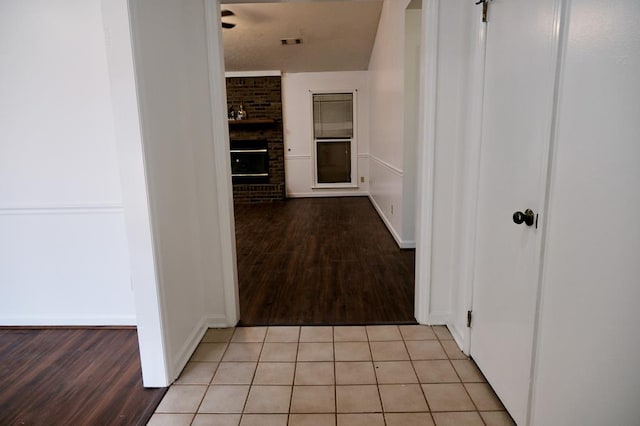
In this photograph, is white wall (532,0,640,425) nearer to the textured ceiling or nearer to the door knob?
the door knob

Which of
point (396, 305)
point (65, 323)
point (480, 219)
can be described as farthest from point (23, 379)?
point (480, 219)

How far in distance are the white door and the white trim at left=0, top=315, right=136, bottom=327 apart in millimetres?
2172

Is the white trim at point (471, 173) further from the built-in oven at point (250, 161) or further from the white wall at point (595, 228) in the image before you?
the built-in oven at point (250, 161)

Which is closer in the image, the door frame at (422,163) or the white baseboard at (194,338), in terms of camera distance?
the white baseboard at (194,338)

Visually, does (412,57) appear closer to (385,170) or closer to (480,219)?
(385,170)

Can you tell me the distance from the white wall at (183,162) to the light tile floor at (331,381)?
21 cm

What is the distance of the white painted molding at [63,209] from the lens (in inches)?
99.4

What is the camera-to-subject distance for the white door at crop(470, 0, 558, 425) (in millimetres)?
1429

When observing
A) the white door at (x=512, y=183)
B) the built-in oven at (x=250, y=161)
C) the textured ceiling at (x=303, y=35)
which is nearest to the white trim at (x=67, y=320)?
the white door at (x=512, y=183)

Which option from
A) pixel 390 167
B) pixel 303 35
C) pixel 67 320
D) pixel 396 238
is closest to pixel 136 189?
pixel 67 320

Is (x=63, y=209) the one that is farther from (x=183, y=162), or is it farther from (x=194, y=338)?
(x=194, y=338)

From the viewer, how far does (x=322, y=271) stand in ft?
11.7

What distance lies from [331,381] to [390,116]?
11.4 ft

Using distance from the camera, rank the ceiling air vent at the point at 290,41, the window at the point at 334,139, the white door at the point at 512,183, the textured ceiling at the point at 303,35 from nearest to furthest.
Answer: the white door at the point at 512,183 < the textured ceiling at the point at 303,35 < the ceiling air vent at the point at 290,41 < the window at the point at 334,139
